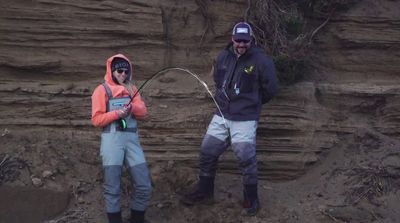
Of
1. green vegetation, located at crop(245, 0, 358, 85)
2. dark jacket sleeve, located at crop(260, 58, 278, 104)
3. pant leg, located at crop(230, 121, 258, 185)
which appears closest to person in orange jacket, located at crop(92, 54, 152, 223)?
pant leg, located at crop(230, 121, 258, 185)

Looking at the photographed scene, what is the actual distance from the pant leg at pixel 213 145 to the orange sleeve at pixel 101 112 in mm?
1175

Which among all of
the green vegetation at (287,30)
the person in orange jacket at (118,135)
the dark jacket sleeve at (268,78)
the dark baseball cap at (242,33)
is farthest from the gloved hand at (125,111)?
the green vegetation at (287,30)

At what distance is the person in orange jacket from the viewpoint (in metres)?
6.59

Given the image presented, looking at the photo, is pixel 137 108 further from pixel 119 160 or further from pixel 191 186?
pixel 191 186

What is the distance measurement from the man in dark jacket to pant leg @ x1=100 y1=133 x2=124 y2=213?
3.34 feet

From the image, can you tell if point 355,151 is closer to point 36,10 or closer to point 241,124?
point 241,124

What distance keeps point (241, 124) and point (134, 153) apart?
116cm

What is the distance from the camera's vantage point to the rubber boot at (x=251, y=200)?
23.6 ft

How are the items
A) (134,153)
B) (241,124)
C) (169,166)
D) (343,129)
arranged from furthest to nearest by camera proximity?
(343,129) → (169,166) → (241,124) → (134,153)

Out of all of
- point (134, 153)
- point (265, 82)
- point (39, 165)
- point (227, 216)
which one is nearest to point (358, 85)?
point (265, 82)

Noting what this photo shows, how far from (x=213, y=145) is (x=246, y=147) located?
37 cm

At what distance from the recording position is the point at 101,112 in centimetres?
657

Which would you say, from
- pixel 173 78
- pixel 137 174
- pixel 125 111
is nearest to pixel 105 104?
pixel 125 111

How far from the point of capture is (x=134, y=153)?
673 centimetres
